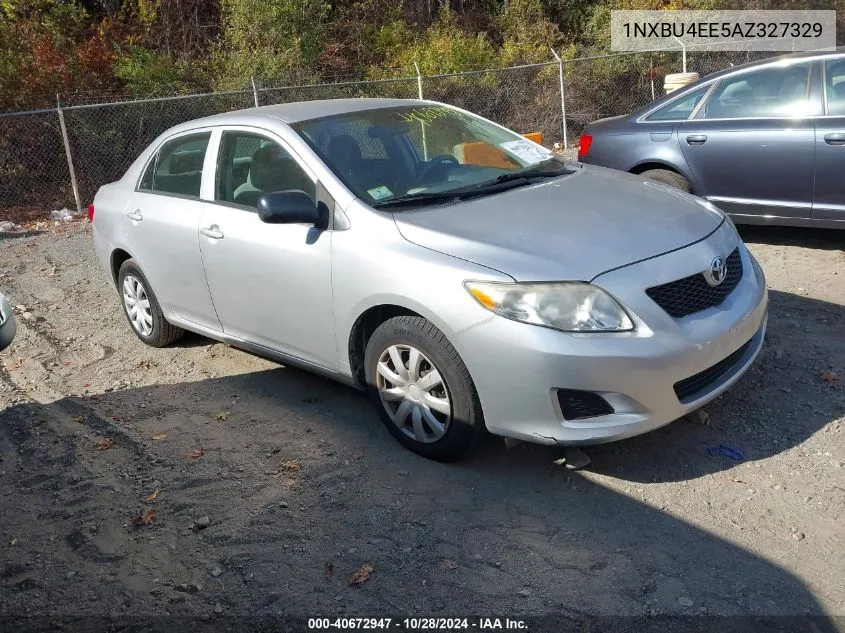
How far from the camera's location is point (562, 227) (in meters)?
3.82

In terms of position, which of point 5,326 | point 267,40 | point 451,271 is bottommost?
point 5,326

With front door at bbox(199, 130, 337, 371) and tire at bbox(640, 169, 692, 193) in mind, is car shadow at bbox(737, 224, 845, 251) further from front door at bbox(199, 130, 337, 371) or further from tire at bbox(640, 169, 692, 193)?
front door at bbox(199, 130, 337, 371)

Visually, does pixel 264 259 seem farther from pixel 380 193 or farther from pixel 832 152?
pixel 832 152

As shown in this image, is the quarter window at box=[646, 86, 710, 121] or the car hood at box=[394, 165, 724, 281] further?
the quarter window at box=[646, 86, 710, 121]

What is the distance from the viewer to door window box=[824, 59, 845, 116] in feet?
21.1

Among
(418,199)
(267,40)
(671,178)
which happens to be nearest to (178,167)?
(418,199)

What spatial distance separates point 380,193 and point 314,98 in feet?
38.7

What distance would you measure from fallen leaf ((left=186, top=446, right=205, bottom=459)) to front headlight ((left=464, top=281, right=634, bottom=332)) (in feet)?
6.19

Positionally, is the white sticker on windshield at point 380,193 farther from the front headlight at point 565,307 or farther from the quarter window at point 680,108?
the quarter window at point 680,108

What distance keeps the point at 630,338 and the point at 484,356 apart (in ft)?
2.04

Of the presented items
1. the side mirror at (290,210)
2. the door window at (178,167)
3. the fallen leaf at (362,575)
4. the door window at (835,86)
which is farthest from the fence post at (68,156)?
the fallen leaf at (362,575)

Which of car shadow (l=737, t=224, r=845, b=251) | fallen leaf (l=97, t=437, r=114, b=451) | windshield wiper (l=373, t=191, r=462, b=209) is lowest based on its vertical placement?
fallen leaf (l=97, t=437, r=114, b=451)

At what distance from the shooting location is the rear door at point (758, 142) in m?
6.54

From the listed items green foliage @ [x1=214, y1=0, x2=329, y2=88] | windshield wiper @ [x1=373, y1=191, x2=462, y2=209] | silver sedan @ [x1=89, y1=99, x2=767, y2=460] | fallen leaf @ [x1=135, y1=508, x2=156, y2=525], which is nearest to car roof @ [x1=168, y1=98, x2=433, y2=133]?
silver sedan @ [x1=89, y1=99, x2=767, y2=460]
